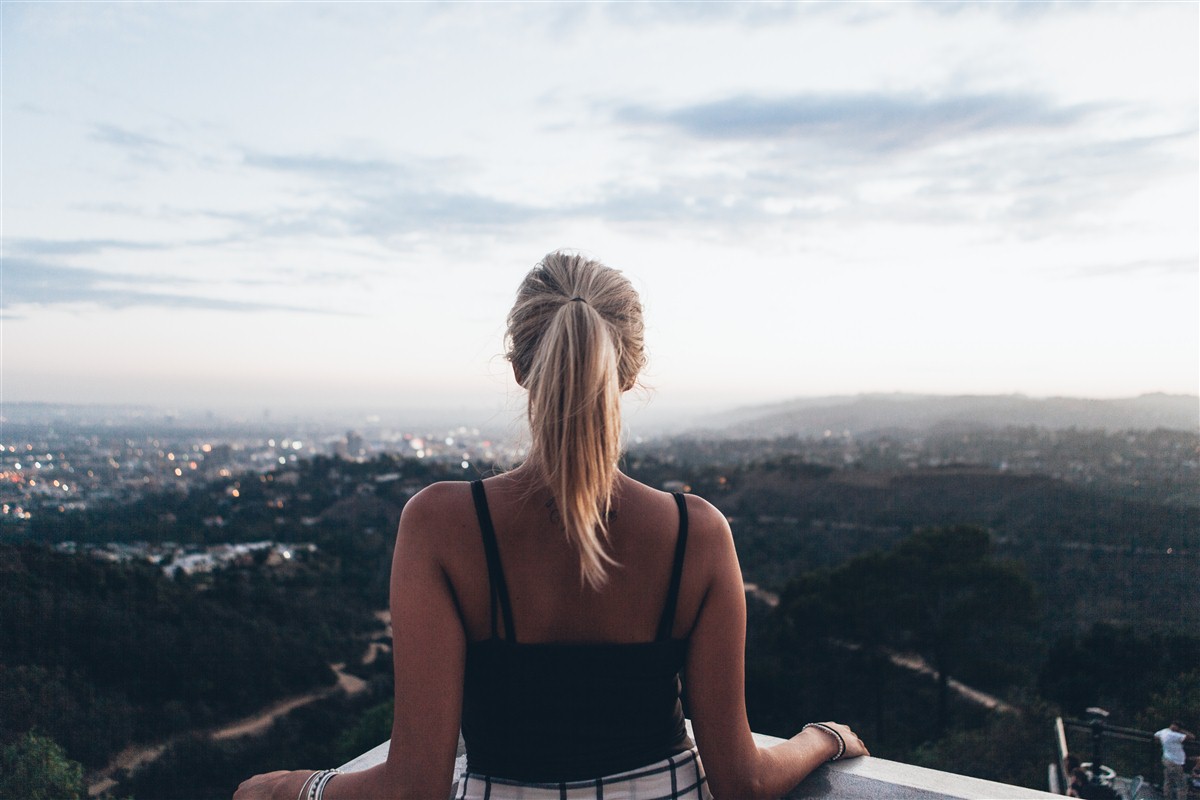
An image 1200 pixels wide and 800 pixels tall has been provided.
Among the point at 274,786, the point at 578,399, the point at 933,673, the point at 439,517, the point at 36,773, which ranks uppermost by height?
the point at 578,399

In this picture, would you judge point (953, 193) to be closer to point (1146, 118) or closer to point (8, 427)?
point (1146, 118)

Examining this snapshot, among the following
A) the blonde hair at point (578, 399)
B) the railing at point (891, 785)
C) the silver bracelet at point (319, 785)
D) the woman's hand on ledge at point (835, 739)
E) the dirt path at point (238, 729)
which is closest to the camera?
the blonde hair at point (578, 399)

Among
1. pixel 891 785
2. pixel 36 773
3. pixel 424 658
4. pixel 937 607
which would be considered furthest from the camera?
pixel 937 607

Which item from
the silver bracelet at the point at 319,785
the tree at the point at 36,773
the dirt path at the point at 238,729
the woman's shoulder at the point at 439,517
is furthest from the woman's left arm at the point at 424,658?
the dirt path at the point at 238,729

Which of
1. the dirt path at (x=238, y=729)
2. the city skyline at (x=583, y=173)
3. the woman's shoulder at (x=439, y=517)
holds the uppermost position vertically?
the city skyline at (x=583, y=173)

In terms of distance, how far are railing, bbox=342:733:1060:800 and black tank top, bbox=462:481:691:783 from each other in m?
0.42

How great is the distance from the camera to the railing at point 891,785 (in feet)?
4.47

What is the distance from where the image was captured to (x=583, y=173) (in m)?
5.66

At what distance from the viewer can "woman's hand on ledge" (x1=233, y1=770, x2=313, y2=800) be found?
45.3 inches

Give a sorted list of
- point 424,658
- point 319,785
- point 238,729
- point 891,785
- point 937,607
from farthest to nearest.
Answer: point 937,607, point 238,729, point 891,785, point 319,785, point 424,658

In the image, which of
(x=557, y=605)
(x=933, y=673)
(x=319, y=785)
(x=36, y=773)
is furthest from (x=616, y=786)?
(x=933, y=673)

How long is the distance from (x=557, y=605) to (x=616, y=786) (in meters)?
0.31

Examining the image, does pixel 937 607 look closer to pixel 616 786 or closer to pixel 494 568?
pixel 616 786

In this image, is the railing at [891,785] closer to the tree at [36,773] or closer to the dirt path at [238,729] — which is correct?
the tree at [36,773]
